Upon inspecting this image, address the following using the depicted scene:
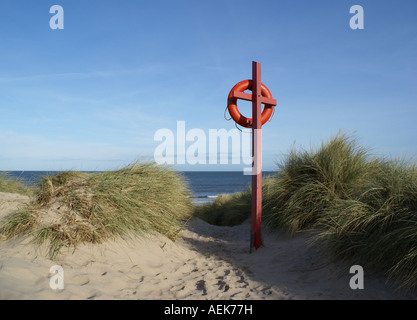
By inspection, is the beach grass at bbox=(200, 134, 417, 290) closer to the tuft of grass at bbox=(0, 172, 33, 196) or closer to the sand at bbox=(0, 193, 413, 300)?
the sand at bbox=(0, 193, 413, 300)

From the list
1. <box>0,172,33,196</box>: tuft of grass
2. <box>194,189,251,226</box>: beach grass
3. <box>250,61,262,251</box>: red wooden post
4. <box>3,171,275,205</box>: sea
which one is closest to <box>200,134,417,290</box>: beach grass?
<box>250,61,262,251</box>: red wooden post

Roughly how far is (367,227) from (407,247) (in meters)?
0.60

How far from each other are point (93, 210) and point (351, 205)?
3.36 m

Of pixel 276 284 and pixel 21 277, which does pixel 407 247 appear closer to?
pixel 276 284

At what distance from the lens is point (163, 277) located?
3.53 metres

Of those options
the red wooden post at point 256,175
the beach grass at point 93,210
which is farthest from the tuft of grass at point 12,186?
the red wooden post at point 256,175

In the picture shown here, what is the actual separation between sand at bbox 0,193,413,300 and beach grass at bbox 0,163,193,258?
168mm

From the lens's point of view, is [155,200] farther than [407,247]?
Yes

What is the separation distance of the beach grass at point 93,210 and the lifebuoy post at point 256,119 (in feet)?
4.82

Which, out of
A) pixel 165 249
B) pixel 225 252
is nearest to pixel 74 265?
pixel 165 249

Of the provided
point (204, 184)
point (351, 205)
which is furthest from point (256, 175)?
point (204, 184)

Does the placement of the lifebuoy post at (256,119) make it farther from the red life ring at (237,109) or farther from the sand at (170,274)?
the sand at (170,274)

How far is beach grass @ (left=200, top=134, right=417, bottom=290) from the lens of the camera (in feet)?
9.82

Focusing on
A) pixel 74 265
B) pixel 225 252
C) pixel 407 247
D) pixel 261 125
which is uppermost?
pixel 261 125
